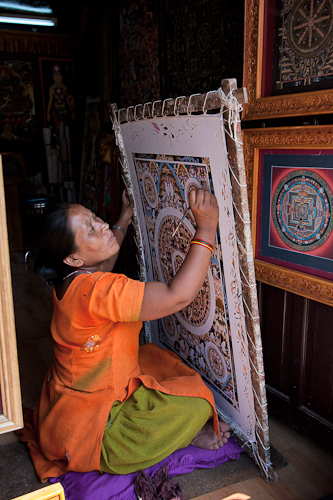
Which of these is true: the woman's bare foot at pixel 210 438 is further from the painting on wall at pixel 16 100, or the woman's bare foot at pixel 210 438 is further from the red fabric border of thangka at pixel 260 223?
the painting on wall at pixel 16 100

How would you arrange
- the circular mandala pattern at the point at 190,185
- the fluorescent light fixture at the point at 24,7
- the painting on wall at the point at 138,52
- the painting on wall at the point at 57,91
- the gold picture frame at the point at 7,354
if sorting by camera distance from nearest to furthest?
the gold picture frame at the point at 7,354 → the circular mandala pattern at the point at 190,185 → the painting on wall at the point at 138,52 → the fluorescent light fixture at the point at 24,7 → the painting on wall at the point at 57,91

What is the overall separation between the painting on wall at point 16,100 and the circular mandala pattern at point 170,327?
547cm

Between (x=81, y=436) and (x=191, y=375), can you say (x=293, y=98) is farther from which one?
(x=81, y=436)

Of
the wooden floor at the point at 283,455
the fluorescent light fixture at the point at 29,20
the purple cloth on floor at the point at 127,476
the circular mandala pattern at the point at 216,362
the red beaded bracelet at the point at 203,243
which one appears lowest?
the wooden floor at the point at 283,455

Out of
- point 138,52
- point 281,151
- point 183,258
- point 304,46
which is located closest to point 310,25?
point 304,46

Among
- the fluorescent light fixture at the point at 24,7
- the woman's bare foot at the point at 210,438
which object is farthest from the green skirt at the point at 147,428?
the fluorescent light fixture at the point at 24,7

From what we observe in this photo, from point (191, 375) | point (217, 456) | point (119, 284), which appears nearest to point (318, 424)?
point (217, 456)

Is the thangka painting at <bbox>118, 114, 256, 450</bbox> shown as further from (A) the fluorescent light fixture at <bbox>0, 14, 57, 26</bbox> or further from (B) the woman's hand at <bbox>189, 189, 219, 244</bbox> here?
(A) the fluorescent light fixture at <bbox>0, 14, 57, 26</bbox>

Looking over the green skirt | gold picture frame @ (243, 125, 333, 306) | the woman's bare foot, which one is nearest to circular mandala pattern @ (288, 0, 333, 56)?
gold picture frame @ (243, 125, 333, 306)

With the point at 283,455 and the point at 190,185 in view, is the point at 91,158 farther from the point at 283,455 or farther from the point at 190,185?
the point at 283,455

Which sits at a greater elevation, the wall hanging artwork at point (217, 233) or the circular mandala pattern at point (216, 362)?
the wall hanging artwork at point (217, 233)

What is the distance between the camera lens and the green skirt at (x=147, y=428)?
1.62 metres

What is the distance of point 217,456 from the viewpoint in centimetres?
178

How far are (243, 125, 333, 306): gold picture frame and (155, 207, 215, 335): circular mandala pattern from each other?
1.19 feet
